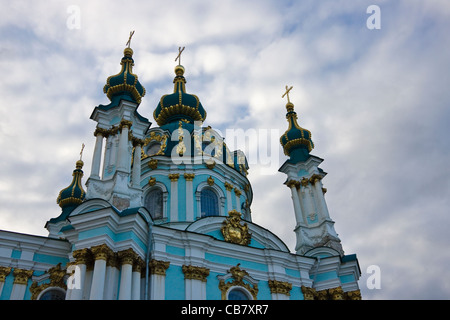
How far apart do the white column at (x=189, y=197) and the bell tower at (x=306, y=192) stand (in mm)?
4347

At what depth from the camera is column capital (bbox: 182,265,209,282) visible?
13.2 m

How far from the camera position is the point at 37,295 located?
485 inches

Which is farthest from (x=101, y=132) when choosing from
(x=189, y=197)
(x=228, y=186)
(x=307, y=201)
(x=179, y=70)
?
(x=179, y=70)

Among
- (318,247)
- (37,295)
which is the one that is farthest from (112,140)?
(318,247)

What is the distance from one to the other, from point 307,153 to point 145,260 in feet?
34.2

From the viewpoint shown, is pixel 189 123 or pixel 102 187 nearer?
pixel 102 187

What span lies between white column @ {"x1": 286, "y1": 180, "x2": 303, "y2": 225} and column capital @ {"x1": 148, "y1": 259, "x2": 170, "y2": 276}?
7.54 metres

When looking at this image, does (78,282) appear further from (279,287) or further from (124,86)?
(124,86)

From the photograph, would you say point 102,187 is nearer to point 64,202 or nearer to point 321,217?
point 64,202

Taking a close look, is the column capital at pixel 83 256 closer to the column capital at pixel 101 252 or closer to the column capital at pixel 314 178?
the column capital at pixel 101 252

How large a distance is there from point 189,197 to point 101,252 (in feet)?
23.0

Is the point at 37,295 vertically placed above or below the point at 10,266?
below
